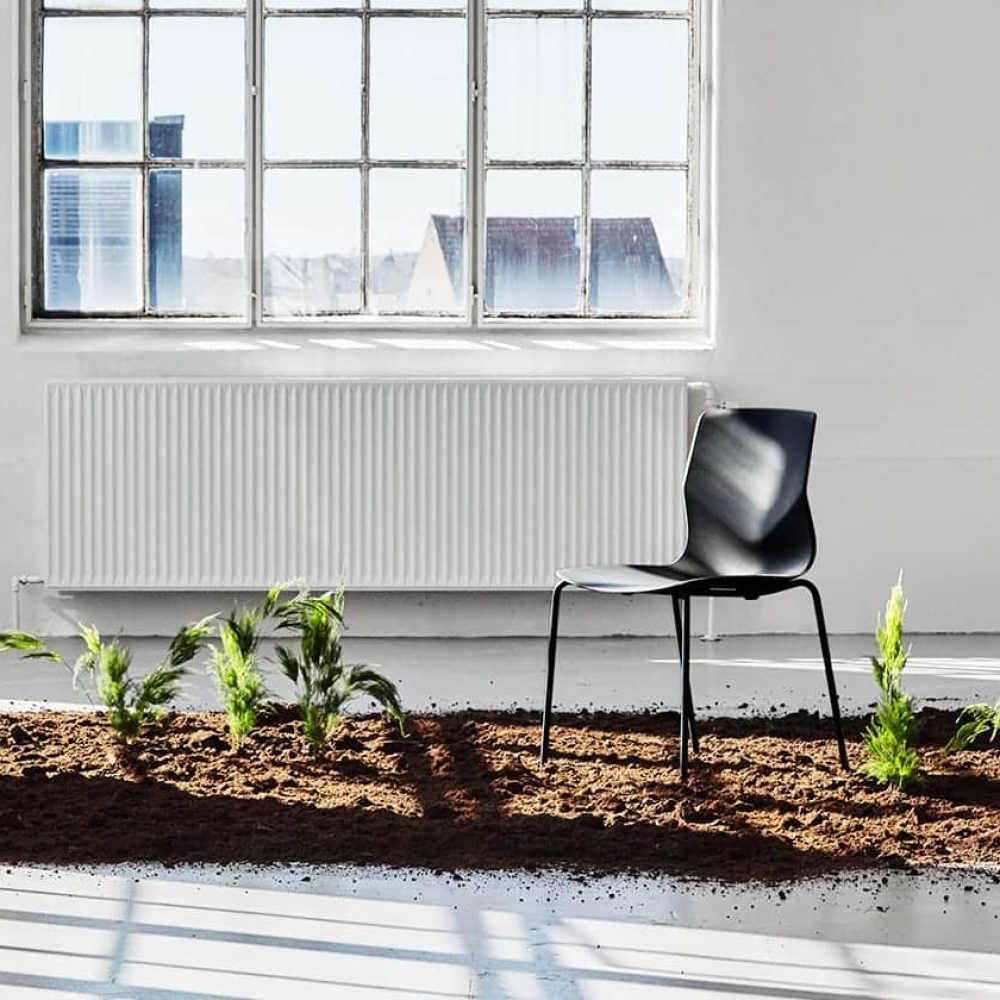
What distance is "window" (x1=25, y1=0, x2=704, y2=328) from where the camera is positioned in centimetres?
642

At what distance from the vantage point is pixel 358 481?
20.4 ft

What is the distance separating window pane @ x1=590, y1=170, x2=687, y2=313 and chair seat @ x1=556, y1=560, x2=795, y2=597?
8.40 feet

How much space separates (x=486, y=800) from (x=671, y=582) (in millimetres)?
627

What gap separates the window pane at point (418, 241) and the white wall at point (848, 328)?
0.29 m

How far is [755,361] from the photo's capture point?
6383mm

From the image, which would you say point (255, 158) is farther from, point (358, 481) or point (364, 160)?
point (358, 481)

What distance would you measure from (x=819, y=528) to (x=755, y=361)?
66cm

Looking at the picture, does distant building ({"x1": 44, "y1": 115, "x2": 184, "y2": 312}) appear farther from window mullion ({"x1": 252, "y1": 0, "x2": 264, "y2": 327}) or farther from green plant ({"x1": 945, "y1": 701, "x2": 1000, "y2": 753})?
green plant ({"x1": 945, "y1": 701, "x2": 1000, "y2": 753})

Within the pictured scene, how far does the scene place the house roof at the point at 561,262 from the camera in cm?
652

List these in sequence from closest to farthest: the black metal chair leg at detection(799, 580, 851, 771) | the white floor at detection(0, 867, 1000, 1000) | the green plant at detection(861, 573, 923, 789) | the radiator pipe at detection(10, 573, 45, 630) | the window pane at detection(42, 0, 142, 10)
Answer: the white floor at detection(0, 867, 1000, 1000) < the green plant at detection(861, 573, 923, 789) < the black metal chair leg at detection(799, 580, 851, 771) < the radiator pipe at detection(10, 573, 45, 630) < the window pane at detection(42, 0, 142, 10)

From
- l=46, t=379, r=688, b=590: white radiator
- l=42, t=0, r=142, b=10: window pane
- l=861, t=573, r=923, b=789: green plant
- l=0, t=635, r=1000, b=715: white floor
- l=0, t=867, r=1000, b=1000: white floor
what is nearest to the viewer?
l=0, t=867, r=1000, b=1000: white floor

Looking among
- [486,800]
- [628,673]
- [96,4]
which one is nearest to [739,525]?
[486,800]

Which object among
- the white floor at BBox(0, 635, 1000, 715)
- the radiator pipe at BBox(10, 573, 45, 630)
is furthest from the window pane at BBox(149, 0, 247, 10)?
the white floor at BBox(0, 635, 1000, 715)

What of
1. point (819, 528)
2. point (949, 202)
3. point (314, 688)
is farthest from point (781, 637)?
point (314, 688)
